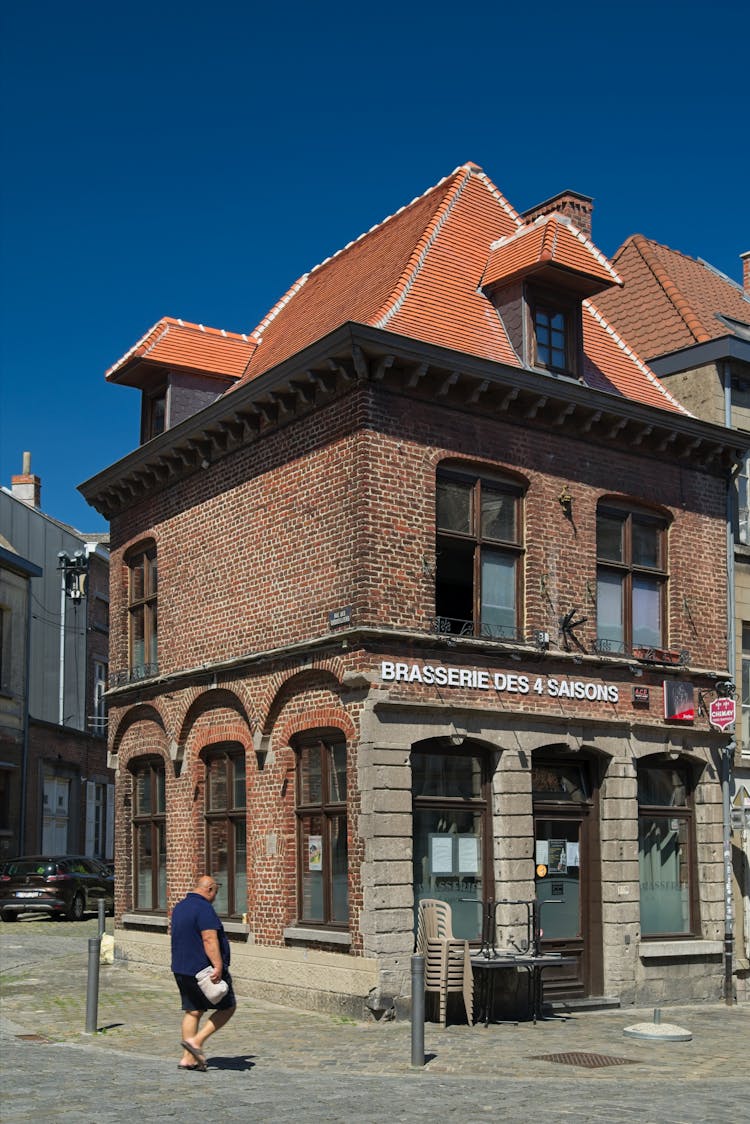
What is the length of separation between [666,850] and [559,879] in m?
2.11

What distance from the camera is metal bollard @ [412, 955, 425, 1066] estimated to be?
1186 centimetres

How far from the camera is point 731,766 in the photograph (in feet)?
64.9

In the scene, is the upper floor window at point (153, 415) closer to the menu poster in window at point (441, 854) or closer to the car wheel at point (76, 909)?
the menu poster in window at point (441, 854)

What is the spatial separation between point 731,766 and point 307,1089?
1052 cm

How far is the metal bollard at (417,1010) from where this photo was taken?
11859mm

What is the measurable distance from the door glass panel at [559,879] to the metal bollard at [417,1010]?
5.31 m

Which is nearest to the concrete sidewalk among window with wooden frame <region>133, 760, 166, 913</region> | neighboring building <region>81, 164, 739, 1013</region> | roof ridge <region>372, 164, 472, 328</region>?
neighboring building <region>81, 164, 739, 1013</region>

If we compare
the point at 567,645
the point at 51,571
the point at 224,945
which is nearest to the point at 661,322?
the point at 567,645

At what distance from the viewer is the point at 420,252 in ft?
61.1

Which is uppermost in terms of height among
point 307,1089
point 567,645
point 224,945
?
point 567,645

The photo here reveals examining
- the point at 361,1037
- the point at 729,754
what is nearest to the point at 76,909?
the point at 729,754

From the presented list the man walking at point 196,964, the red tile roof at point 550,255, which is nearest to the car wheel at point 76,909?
the red tile roof at point 550,255

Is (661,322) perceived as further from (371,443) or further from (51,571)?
(51,571)

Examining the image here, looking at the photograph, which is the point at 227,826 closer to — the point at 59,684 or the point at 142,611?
the point at 142,611
